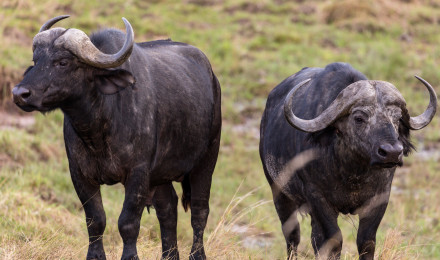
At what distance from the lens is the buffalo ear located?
4.91 metres

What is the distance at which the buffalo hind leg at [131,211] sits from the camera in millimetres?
5129

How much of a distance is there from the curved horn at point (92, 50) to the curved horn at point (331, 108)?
118 centimetres

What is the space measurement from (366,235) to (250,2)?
13042 millimetres

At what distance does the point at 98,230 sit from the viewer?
5277 millimetres

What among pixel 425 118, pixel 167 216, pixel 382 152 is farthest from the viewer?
pixel 167 216

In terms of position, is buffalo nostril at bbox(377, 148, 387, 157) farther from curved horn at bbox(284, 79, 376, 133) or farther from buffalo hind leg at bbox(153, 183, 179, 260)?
buffalo hind leg at bbox(153, 183, 179, 260)

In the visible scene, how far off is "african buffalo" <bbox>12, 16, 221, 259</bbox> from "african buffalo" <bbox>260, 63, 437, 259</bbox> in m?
0.82

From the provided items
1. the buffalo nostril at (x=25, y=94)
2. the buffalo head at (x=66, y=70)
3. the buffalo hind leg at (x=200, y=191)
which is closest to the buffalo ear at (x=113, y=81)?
the buffalo head at (x=66, y=70)

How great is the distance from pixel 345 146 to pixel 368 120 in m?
0.31

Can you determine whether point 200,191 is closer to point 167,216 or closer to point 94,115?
point 167,216

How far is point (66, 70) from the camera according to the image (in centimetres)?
478

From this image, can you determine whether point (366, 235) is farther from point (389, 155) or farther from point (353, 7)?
Result: point (353, 7)

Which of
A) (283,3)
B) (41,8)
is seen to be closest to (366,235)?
(41,8)

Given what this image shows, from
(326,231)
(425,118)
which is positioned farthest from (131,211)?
(425,118)
